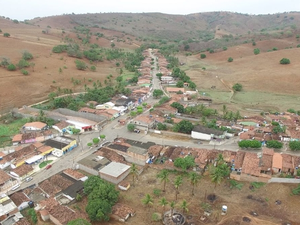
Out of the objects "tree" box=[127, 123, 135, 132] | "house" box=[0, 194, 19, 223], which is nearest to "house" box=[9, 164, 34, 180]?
"house" box=[0, 194, 19, 223]

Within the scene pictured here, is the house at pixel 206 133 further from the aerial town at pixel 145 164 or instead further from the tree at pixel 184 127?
the tree at pixel 184 127

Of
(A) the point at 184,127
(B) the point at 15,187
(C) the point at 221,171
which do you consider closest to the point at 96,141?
(B) the point at 15,187

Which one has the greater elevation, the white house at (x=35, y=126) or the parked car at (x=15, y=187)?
the white house at (x=35, y=126)

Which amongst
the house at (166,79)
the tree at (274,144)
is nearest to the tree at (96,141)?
the tree at (274,144)

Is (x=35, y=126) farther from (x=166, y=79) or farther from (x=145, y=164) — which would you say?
(x=166, y=79)

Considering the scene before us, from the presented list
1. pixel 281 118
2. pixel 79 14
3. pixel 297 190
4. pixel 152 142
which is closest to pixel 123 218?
pixel 152 142

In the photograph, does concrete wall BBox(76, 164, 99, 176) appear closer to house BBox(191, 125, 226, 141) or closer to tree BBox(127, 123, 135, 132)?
tree BBox(127, 123, 135, 132)
